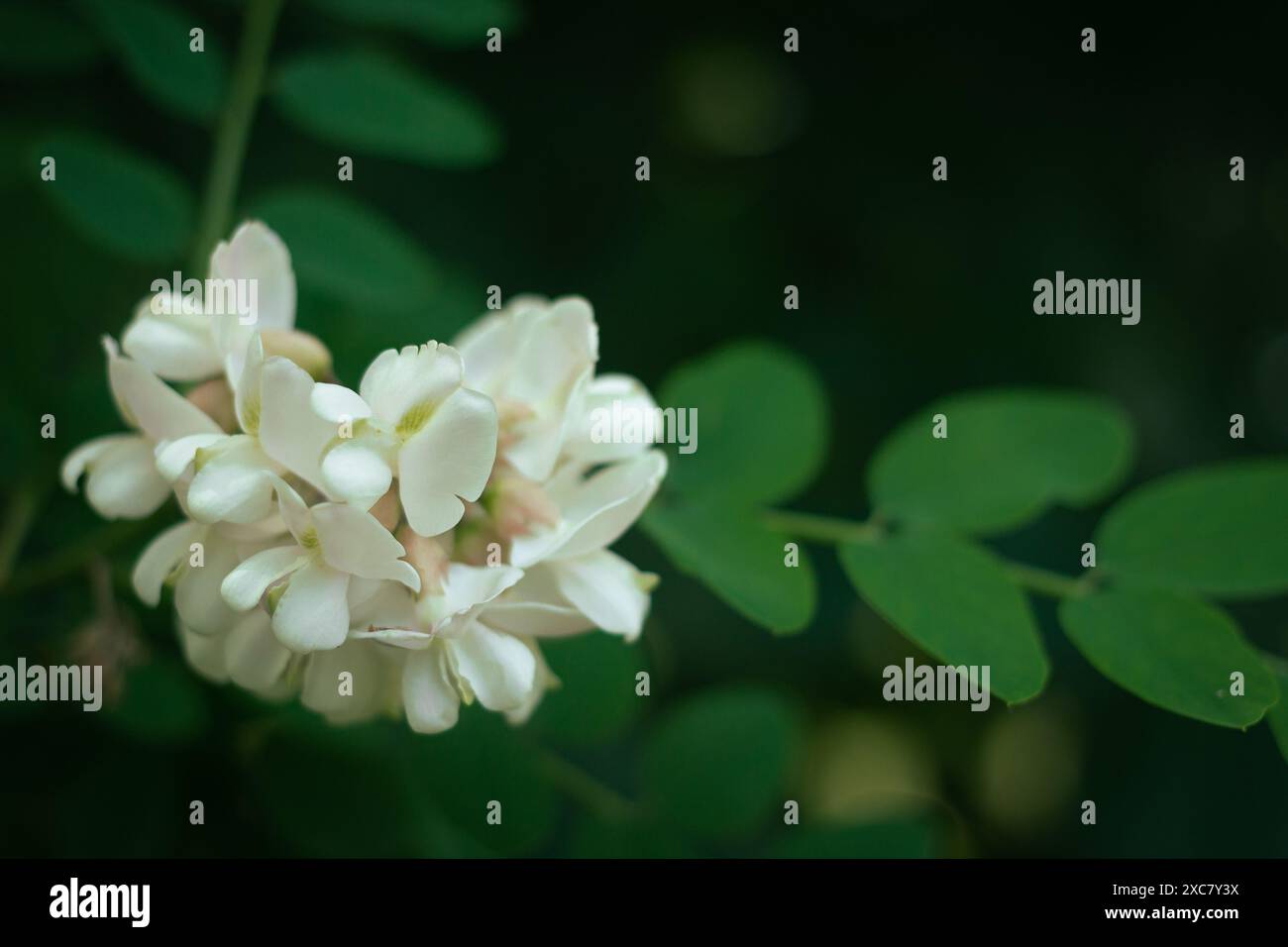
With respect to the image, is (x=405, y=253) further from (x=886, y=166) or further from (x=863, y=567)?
(x=886, y=166)

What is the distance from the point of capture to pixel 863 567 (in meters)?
1.36

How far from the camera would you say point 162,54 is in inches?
67.1

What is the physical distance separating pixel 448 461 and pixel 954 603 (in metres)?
0.58

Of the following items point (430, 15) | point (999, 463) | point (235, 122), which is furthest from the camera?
point (430, 15)

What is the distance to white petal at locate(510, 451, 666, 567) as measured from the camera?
1.13 m

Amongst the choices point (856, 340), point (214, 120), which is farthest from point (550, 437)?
point (856, 340)

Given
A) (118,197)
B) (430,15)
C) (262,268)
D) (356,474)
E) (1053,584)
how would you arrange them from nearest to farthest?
(356,474) < (262,268) < (1053,584) < (118,197) < (430,15)

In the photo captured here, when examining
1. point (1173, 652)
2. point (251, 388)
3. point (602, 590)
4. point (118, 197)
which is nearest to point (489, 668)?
point (602, 590)

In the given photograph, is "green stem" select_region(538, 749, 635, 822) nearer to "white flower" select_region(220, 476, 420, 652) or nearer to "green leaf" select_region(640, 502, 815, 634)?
"green leaf" select_region(640, 502, 815, 634)

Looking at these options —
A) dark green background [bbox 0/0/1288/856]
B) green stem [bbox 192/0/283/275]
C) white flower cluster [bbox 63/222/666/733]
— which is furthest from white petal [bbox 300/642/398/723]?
dark green background [bbox 0/0/1288/856]

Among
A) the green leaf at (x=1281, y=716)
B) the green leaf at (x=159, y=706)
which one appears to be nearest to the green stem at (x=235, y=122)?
the green leaf at (x=159, y=706)

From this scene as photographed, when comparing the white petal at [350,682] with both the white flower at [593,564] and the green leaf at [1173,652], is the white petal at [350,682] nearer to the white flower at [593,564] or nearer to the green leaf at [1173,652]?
the white flower at [593,564]

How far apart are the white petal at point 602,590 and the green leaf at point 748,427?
0.34m

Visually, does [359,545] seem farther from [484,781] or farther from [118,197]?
[118,197]
